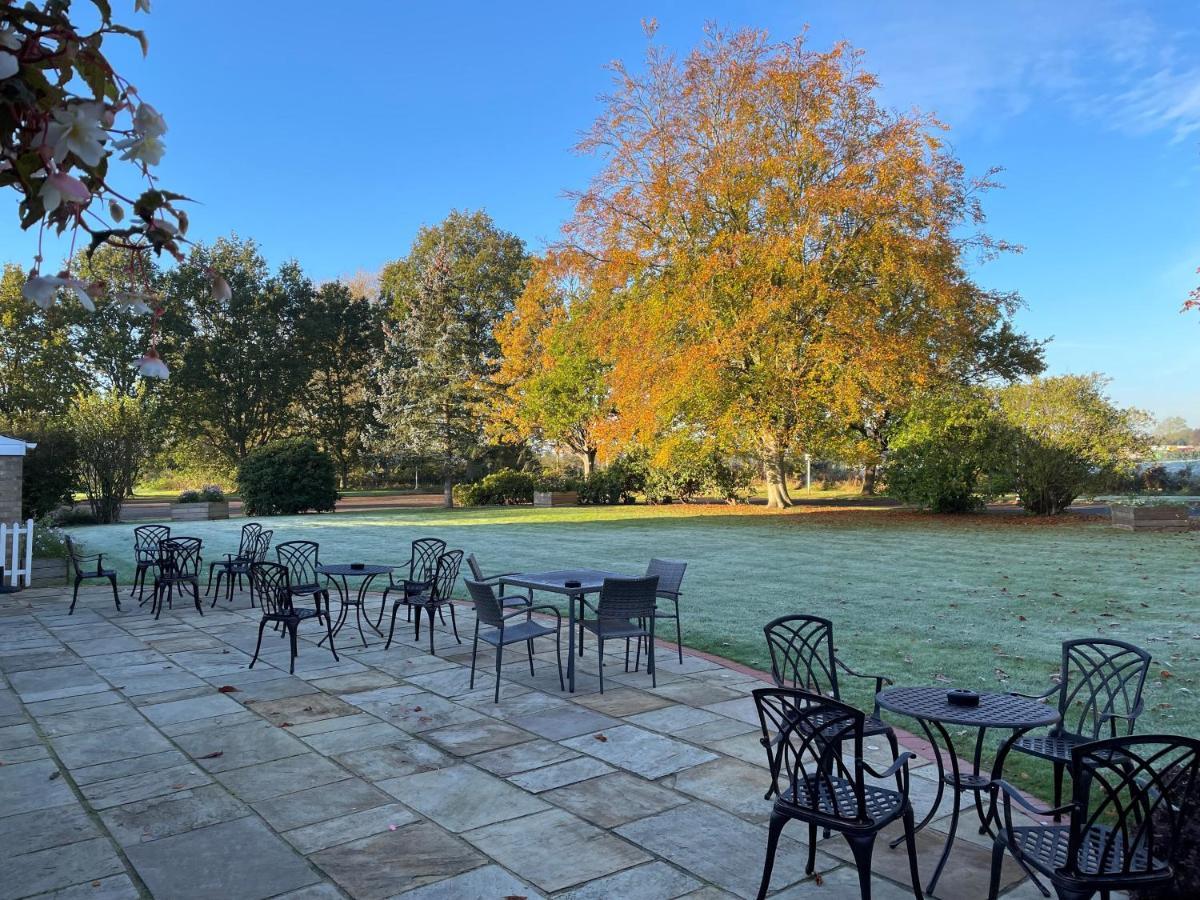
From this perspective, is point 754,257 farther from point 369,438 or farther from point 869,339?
point 369,438

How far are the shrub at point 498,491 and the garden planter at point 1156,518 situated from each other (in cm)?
2027

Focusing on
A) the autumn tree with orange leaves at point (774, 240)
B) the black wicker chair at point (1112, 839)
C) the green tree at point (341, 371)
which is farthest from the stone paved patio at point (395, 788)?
the green tree at point (341, 371)

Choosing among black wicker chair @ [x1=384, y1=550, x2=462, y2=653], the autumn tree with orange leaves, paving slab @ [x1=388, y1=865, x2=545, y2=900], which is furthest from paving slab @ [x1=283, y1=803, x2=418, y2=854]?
the autumn tree with orange leaves

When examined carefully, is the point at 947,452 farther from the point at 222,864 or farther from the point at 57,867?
the point at 57,867

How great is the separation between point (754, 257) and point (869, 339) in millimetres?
3437

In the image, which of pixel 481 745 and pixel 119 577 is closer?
pixel 481 745

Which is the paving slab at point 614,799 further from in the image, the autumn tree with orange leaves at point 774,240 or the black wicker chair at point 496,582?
the autumn tree with orange leaves at point 774,240

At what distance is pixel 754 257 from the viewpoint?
19.6 m

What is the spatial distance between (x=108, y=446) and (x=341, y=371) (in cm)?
2028

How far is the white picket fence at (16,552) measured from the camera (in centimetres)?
1033

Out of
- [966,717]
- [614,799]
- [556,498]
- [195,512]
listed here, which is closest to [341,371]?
Answer: [195,512]

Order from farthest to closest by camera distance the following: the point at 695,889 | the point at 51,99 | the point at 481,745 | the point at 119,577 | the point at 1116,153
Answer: the point at 1116,153, the point at 119,577, the point at 481,745, the point at 695,889, the point at 51,99

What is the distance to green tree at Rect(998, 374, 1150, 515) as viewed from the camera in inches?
706

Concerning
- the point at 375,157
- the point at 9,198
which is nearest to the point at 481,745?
the point at 9,198
